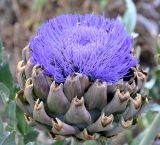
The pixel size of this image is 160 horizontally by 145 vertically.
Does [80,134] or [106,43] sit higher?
[106,43]

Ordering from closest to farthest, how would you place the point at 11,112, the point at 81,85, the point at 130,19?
1. the point at 81,85
2. the point at 11,112
3. the point at 130,19

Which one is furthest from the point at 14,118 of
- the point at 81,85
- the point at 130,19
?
the point at 130,19

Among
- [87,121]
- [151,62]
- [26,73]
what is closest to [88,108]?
[87,121]

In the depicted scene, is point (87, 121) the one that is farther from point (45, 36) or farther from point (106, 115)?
point (45, 36)

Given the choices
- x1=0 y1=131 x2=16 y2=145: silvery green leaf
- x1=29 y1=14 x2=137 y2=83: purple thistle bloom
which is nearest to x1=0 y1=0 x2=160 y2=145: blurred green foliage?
x1=0 y1=131 x2=16 y2=145: silvery green leaf

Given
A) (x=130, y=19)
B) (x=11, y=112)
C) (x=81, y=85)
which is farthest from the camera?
(x=130, y=19)

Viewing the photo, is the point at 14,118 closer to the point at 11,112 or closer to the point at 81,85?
the point at 11,112

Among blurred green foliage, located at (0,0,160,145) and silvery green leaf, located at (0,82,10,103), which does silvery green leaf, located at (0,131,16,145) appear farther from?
silvery green leaf, located at (0,82,10,103)
